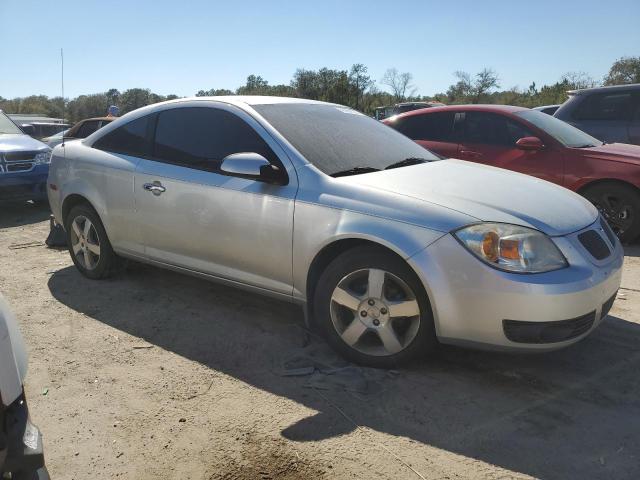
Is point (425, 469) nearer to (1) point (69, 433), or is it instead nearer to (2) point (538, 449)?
(2) point (538, 449)

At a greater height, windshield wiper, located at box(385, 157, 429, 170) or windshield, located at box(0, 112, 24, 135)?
windshield, located at box(0, 112, 24, 135)

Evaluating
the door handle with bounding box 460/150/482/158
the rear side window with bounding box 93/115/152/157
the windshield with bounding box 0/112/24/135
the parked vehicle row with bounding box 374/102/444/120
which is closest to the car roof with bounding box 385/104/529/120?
the door handle with bounding box 460/150/482/158

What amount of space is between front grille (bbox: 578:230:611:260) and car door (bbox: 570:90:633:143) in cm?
507

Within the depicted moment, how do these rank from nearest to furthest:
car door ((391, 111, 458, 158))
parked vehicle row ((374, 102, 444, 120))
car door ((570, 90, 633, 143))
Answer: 1. car door ((391, 111, 458, 158))
2. car door ((570, 90, 633, 143))
3. parked vehicle row ((374, 102, 444, 120))

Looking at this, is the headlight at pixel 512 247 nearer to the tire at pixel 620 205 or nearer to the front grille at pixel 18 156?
the tire at pixel 620 205

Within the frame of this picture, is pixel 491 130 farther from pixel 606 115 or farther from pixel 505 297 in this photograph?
pixel 505 297

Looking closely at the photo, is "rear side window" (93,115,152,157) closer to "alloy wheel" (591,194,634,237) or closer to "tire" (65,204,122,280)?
"tire" (65,204,122,280)

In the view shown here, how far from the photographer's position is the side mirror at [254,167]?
340cm

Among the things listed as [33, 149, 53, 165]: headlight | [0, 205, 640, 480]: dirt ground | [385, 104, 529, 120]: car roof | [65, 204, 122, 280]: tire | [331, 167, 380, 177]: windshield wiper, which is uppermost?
[385, 104, 529, 120]: car roof

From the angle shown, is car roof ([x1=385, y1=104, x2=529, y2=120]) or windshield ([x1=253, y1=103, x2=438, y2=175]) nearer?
windshield ([x1=253, y1=103, x2=438, y2=175])

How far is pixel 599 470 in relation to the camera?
2.32 m

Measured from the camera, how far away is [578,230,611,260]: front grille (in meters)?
3.04

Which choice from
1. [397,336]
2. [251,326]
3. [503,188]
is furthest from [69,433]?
[503,188]

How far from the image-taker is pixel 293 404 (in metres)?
2.88
